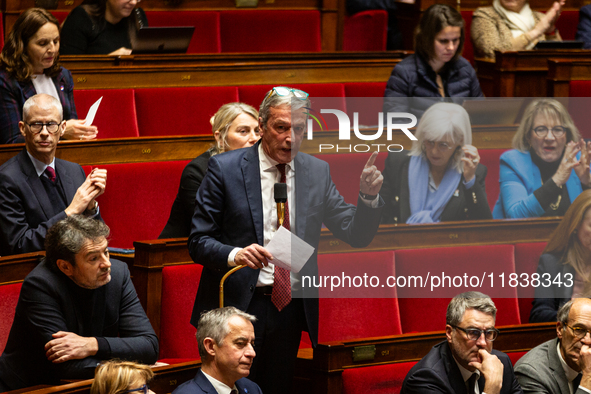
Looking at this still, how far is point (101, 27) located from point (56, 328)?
38.3 inches

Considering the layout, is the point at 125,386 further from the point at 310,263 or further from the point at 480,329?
the point at 480,329

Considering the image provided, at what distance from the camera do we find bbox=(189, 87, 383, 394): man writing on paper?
2.98 feet

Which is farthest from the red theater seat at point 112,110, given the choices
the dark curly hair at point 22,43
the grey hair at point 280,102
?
the grey hair at point 280,102

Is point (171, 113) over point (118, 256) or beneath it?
over

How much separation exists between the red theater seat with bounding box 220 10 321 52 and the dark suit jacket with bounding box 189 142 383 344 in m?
1.28

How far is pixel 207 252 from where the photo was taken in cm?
89

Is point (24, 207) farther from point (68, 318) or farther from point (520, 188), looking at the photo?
point (520, 188)

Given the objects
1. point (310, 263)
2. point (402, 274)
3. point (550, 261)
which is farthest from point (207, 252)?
point (550, 261)

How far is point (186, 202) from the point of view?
1224 millimetres

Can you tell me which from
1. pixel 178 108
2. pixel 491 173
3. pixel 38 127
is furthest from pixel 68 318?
pixel 178 108

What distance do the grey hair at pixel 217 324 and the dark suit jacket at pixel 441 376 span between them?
215 mm

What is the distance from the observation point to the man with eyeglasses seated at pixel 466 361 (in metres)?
0.94

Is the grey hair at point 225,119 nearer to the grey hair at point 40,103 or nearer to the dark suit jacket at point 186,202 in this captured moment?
the dark suit jacket at point 186,202

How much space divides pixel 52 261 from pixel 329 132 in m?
0.37
